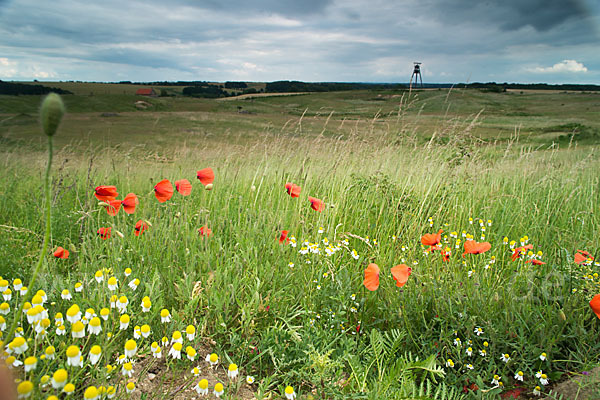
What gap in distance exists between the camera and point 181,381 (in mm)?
1618

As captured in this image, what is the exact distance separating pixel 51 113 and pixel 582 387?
2.18 meters

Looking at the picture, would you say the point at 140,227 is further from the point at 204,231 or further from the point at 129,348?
the point at 129,348

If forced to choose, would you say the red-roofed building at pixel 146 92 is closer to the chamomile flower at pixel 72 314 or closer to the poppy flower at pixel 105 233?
the poppy flower at pixel 105 233

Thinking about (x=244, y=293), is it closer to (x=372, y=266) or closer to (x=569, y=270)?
(x=372, y=266)

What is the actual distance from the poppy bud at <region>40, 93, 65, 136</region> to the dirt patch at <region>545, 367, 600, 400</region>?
6.66 feet

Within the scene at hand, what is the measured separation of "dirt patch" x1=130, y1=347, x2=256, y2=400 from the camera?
4.99 ft

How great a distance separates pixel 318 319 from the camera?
2.03 m

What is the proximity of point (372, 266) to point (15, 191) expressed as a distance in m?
4.22

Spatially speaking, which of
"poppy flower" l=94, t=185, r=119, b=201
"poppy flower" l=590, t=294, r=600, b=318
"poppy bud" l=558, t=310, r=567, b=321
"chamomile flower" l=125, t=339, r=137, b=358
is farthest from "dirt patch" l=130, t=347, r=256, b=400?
"poppy flower" l=590, t=294, r=600, b=318

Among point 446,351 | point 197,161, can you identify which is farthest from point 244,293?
point 197,161

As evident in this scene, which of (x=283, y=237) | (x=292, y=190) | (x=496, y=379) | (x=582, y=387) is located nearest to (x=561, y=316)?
(x=582, y=387)

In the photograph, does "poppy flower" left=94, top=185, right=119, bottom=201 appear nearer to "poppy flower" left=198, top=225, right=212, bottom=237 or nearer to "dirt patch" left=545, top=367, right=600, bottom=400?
"poppy flower" left=198, top=225, right=212, bottom=237

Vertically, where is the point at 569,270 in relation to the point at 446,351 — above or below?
above

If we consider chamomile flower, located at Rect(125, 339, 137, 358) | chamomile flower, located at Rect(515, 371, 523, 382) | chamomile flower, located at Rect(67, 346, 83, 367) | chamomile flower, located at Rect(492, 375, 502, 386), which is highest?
chamomile flower, located at Rect(67, 346, 83, 367)
